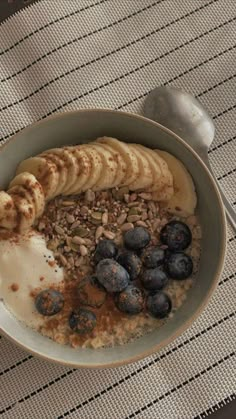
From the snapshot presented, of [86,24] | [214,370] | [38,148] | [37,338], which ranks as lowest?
[214,370]

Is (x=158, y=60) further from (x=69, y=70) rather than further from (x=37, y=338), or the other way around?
(x=37, y=338)

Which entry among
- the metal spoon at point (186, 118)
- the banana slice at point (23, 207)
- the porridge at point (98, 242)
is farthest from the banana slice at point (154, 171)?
the banana slice at point (23, 207)

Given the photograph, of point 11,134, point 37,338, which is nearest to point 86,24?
point 11,134

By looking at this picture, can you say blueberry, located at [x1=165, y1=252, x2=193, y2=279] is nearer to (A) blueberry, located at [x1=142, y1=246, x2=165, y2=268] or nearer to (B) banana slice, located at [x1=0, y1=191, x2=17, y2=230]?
(A) blueberry, located at [x1=142, y1=246, x2=165, y2=268]

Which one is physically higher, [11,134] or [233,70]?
[11,134]

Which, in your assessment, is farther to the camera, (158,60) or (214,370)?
Result: (158,60)

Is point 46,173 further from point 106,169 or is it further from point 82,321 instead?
point 82,321

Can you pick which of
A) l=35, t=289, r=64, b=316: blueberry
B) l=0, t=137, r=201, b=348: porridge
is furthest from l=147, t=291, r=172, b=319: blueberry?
l=35, t=289, r=64, b=316: blueberry

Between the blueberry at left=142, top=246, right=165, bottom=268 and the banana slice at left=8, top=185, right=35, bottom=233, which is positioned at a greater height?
the banana slice at left=8, top=185, right=35, bottom=233
